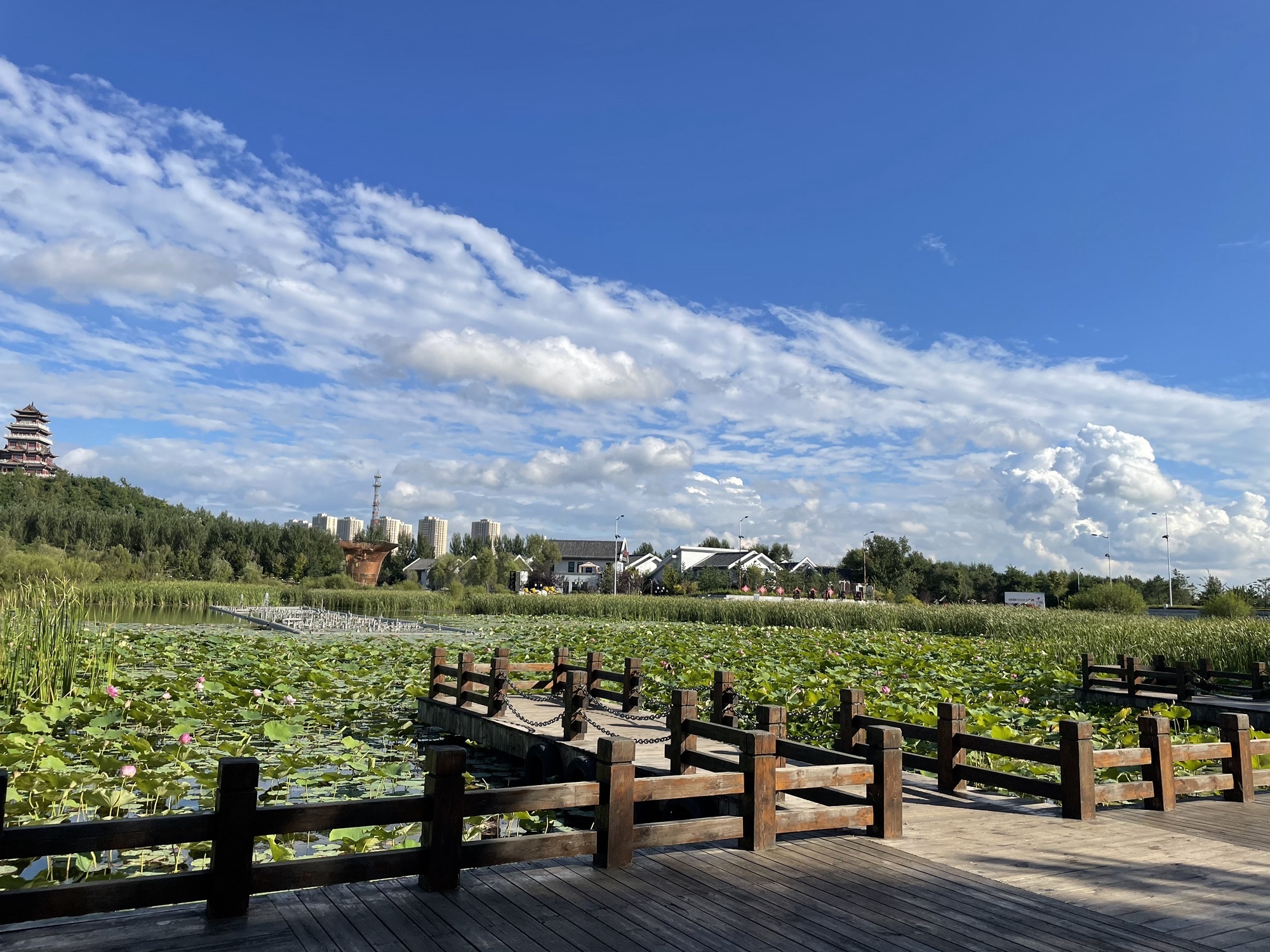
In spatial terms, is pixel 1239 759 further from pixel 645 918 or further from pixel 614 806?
pixel 645 918

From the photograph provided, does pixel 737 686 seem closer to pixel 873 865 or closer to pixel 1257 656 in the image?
pixel 873 865

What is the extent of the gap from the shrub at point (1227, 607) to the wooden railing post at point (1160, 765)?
3196 centimetres

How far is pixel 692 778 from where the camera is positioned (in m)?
5.47

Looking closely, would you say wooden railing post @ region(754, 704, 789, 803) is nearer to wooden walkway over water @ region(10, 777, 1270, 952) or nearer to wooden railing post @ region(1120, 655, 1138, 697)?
wooden walkway over water @ region(10, 777, 1270, 952)

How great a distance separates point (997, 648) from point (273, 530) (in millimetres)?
64772

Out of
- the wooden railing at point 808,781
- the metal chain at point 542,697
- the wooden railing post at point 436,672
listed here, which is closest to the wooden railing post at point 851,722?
the wooden railing at point 808,781

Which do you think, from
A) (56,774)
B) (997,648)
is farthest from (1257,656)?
(56,774)

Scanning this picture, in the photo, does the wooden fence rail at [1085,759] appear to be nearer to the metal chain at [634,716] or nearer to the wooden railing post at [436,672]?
the metal chain at [634,716]

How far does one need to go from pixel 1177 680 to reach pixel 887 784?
1139cm

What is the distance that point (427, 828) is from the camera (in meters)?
4.62

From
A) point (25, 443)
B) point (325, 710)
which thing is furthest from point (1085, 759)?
point (25, 443)

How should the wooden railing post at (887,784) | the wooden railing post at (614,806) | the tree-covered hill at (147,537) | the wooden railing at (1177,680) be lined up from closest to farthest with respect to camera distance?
the wooden railing post at (614,806) → the wooden railing post at (887,784) → the wooden railing at (1177,680) → the tree-covered hill at (147,537)

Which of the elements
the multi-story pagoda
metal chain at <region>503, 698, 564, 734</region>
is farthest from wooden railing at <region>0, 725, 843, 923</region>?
the multi-story pagoda

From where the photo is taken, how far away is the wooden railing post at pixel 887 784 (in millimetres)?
6055
